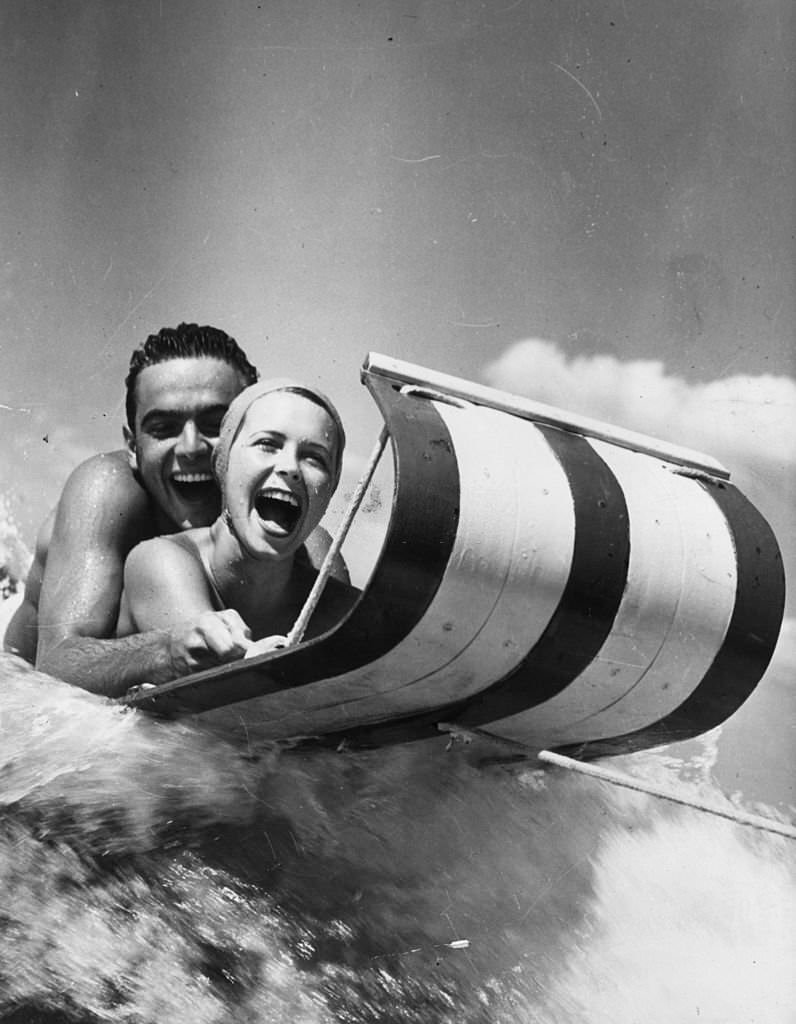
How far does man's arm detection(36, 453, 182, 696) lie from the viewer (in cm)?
228

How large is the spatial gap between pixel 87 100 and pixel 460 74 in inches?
29.2

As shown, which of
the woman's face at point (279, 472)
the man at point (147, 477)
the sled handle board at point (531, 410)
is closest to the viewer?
the sled handle board at point (531, 410)

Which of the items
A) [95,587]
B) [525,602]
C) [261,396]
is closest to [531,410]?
[525,602]

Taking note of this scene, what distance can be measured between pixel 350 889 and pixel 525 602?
1.83 ft

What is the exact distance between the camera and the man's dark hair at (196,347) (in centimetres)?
262

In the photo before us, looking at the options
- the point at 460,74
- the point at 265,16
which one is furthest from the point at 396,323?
the point at 265,16

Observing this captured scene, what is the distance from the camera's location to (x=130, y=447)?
8.84 feet

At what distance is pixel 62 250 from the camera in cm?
267

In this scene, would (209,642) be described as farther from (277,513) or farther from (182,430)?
(182,430)

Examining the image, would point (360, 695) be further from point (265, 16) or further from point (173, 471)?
point (265, 16)

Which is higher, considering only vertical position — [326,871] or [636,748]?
[636,748]

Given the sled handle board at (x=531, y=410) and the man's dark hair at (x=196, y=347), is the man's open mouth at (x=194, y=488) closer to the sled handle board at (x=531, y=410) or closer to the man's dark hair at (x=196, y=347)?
the man's dark hair at (x=196, y=347)

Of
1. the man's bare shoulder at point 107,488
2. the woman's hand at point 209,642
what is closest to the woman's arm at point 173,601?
the woman's hand at point 209,642

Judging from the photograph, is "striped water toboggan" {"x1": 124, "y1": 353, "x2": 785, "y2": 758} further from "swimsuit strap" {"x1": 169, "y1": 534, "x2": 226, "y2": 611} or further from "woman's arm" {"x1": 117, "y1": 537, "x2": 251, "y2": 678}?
"swimsuit strap" {"x1": 169, "y1": 534, "x2": 226, "y2": 611}
